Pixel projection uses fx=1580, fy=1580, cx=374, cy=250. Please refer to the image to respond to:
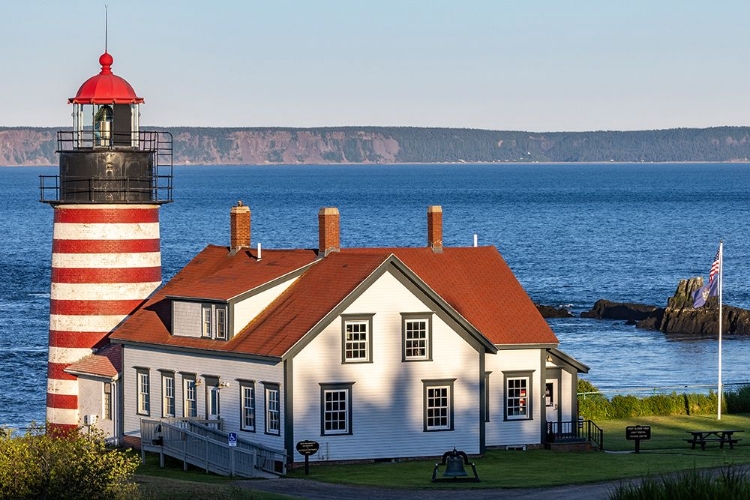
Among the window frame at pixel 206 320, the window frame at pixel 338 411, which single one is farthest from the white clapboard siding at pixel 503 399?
the window frame at pixel 206 320

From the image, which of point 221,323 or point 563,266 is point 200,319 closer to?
point 221,323

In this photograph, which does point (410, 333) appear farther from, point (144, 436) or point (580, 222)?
point (580, 222)

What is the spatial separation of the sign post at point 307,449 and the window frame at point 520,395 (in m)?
6.41

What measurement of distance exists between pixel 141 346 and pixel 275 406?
17.8ft

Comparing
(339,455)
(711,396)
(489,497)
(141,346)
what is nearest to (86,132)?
(141,346)

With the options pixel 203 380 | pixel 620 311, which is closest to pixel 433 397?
pixel 203 380

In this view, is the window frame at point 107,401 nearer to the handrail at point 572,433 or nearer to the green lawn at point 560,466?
the green lawn at point 560,466

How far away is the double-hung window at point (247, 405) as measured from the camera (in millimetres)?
38125

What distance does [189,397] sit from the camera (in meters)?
40.0

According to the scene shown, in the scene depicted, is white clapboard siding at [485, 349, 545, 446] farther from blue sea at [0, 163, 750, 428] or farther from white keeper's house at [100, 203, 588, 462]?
blue sea at [0, 163, 750, 428]

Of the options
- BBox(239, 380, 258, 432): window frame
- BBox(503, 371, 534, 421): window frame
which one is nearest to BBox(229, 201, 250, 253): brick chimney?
BBox(239, 380, 258, 432): window frame

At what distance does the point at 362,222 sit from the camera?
6900 inches

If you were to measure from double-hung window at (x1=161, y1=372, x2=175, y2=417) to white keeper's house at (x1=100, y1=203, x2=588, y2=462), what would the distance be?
4cm

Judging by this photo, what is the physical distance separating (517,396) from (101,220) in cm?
1193
